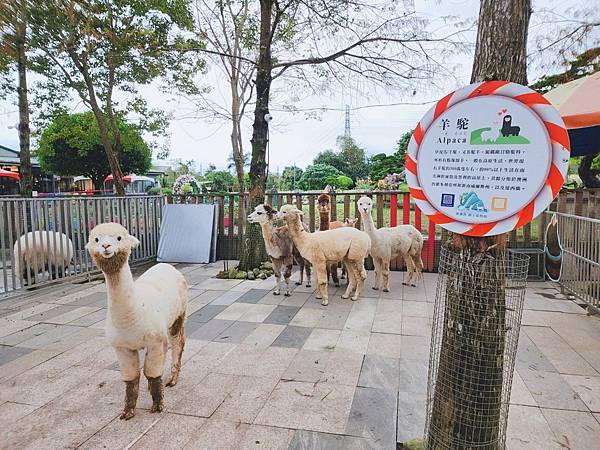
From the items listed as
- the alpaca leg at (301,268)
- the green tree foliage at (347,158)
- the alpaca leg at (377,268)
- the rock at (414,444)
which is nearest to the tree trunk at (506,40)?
the rock at (414,444)

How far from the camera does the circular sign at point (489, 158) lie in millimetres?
1470

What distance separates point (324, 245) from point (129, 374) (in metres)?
2.98

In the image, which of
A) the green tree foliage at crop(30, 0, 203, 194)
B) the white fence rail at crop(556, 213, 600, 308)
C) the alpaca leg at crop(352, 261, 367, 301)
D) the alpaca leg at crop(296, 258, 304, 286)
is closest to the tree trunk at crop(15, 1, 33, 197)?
the green tree foliage at crop(30, 0, 203, 194)

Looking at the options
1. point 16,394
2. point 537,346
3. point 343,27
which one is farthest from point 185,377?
point 343,27

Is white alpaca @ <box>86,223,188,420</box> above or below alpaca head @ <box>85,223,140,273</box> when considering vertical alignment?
below

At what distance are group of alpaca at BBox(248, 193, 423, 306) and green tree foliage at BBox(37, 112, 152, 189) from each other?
12471 mm

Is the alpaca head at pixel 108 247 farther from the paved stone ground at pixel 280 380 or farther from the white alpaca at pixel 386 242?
the white alpaca at pixel 386 242

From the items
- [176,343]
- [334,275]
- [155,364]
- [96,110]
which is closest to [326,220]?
[334,275]

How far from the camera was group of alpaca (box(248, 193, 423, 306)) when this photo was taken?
4.99 meters

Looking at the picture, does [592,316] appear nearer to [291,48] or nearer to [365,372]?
[365,372]

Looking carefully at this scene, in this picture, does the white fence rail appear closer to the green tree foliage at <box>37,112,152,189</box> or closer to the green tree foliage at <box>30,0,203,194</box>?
the green tree foliage at <box>30,0,203,194</box>

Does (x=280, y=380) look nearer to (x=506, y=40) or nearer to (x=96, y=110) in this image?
(x=506, y=40)

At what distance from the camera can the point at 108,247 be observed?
2.23 meters

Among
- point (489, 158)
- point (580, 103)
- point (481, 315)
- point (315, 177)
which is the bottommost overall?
point (481, 315)
